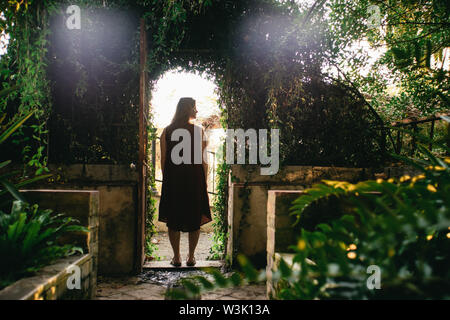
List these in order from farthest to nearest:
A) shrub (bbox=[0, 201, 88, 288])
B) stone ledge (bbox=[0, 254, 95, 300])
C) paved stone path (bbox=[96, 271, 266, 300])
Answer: paved stone path (bbox=[96, 271, 266, 300]), shrub (bbox=[0, 201, 88, 288]), stone ledge (bbox=[0, 254, 95, 300])

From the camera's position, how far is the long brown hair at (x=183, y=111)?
12.6ft

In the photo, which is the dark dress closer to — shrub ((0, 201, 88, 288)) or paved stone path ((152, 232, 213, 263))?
paved stone path ((152, 232, 213, 263))

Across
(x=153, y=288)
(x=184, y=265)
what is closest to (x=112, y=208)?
(x=153, y=288)

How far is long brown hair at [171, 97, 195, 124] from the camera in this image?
3.83 metres

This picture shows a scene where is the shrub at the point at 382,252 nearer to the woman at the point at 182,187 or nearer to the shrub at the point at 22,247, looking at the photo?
the shrub at the point at 22,247

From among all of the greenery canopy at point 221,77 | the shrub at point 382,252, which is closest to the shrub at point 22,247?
the shrub at point 382,252

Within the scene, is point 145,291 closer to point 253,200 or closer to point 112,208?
point 112,208

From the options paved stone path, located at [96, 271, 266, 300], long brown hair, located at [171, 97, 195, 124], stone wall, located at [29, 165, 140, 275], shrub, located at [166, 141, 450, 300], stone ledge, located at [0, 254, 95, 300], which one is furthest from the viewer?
long brown hair, located at [171, 97, 195, 124]

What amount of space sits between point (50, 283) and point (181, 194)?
2.12m

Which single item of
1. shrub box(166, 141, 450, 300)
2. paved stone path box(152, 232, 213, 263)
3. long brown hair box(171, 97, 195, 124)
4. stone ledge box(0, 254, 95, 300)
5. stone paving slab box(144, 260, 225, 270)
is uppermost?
long brown hair box(171, 97, 195, 124)

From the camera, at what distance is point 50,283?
1.69 metres

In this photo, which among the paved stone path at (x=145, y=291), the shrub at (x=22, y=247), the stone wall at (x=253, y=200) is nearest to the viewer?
the shrub at (x=22, y=247)

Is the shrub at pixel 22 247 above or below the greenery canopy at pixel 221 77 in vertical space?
below

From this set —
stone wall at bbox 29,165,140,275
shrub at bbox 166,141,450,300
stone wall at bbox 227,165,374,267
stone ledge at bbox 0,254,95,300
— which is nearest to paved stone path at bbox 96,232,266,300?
stone wall at bbox 29,165,140,275
